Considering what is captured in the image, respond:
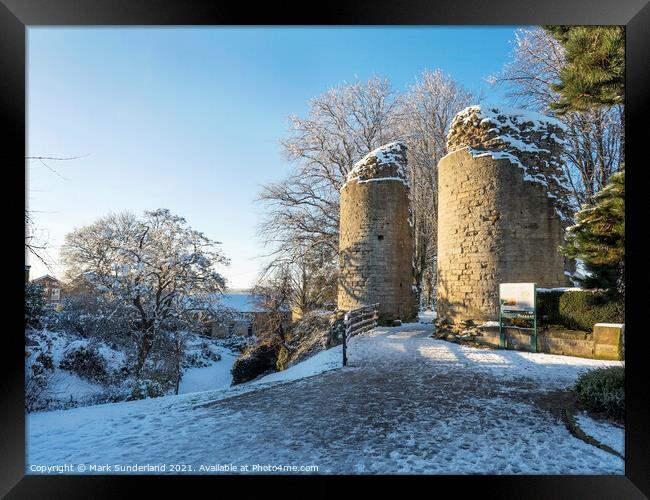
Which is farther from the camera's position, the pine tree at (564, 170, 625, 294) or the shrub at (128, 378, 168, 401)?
the shrub at (128, 378, 168, 401)

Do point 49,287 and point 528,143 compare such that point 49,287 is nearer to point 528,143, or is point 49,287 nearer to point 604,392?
point 604,392

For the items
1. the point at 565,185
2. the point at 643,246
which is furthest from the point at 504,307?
the point at 643,246

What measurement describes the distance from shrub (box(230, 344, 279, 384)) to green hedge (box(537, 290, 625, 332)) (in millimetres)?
7816

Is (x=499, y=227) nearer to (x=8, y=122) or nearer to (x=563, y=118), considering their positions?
(x=563, y=118)

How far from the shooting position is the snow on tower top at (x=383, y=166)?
10.5 metres

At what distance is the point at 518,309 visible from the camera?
247 inches

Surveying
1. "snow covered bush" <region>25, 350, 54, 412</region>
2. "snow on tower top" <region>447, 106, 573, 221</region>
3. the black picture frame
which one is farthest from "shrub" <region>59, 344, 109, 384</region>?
"snow on tower top" <region>447, 106, 573, 221</region>

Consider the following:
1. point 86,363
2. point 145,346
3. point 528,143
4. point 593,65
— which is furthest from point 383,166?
point 86,363

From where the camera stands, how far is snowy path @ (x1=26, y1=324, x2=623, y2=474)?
2.71m

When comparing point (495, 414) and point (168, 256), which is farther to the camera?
point (168, 256)

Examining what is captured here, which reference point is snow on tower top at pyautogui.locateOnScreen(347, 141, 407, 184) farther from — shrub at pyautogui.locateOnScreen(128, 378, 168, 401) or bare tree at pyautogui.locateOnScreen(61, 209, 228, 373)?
shrub at pyautogui.locateOnScreen(128, 378, 168, 401)

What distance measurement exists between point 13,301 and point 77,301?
6046 millimetres

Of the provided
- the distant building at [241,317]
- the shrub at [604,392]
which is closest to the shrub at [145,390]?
the distant building at [241,317]

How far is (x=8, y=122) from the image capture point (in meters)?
3.01
